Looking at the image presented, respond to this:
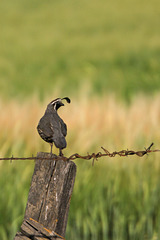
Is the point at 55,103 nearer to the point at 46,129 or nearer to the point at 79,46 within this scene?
the point at 46,129

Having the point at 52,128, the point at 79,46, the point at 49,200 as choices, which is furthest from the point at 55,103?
the point at 79,46

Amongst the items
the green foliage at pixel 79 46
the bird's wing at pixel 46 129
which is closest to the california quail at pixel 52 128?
the bird's wing at pixel 46 129

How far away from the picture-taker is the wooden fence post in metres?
2.08

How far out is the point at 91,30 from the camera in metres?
25.3

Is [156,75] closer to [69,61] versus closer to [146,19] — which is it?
[69,61]

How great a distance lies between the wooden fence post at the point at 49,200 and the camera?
2084 mm

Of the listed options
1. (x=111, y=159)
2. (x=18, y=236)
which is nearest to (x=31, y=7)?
(x=111, y=159)

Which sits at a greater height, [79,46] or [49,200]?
[79,46]

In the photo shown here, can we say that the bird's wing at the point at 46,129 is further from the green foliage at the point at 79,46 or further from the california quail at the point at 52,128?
the green foliage at the point at 79,46

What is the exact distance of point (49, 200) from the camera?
83.1 inches

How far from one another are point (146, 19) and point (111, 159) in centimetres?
2316

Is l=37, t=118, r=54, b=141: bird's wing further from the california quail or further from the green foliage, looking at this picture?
the green foliage

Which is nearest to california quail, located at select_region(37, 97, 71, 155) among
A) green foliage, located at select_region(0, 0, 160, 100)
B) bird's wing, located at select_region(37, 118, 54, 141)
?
bird's wing, located at select_region(37, 118, 54, 141)

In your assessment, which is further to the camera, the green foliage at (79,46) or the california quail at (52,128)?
the green foliage at (79,46)
